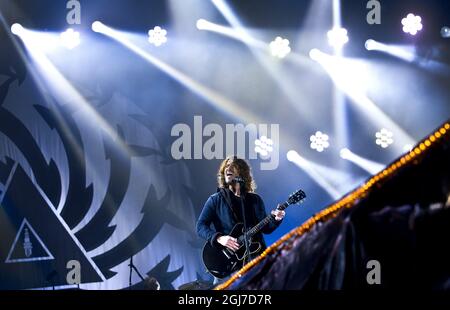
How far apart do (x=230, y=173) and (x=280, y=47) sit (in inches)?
75.1

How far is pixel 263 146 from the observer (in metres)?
6.32

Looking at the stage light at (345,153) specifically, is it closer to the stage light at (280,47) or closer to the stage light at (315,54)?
the stage light at (315,54)

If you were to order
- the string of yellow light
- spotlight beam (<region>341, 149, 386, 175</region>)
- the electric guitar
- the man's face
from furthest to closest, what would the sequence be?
1. spotlight beam (<region>341, 149, 386, 175</region>)
2. the man's face
3. the electric guitar
4. the string of yellow light

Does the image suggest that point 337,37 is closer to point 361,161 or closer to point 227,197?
point 361,161

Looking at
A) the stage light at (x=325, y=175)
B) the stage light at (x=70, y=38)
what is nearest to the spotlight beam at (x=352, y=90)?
the stage light at (x=325, y=175)

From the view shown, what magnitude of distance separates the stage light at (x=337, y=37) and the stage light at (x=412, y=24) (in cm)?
66

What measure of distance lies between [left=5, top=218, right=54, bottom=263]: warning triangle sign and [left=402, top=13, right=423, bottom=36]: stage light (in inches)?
186

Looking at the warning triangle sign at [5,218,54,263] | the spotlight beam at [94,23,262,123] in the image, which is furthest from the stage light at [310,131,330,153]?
the warning triangle sign at [5,218,54,263]

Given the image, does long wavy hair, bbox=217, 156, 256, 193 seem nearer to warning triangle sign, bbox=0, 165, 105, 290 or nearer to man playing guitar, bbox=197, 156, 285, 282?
man playing guitar, bbox=197, 156, 285, 282

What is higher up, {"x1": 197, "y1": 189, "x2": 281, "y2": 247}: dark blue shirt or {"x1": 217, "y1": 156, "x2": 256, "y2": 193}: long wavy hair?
{"x1": 217, "y1": 156, "x2": 256, "y2": 193}: long wavy hair

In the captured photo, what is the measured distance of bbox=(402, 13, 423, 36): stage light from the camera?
6227 mm

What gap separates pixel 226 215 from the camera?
4.91m
